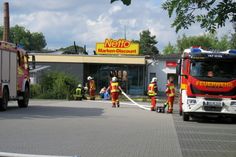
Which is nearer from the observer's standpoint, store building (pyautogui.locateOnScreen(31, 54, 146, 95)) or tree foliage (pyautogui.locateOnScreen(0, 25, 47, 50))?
store building (pyautogui.locateOnScreen(31, 54, 146, 95))

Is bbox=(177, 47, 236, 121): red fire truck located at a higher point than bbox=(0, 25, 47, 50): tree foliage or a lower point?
lower

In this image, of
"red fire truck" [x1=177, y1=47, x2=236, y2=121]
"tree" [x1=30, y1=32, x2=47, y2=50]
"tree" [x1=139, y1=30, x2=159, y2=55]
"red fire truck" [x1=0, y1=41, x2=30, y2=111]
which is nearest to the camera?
"red fire truck" [x1=177, y1=47, x2=236, y2=121]

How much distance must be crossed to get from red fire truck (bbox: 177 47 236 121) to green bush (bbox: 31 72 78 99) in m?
20.3

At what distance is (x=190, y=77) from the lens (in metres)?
21.1

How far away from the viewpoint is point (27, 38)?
13812 cm

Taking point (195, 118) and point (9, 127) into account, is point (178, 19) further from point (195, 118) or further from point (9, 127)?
point (195, 118)

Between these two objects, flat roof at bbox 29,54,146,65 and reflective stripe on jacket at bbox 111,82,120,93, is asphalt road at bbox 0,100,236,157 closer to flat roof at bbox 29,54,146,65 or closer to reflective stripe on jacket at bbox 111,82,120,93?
reflective stripe on jacket at bbox 111,82,120,93

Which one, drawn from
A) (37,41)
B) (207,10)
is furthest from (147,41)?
(207,10)

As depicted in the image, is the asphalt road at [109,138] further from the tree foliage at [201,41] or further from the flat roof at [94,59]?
the tree foliage at [201,41]

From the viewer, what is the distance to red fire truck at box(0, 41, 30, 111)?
2314 cm

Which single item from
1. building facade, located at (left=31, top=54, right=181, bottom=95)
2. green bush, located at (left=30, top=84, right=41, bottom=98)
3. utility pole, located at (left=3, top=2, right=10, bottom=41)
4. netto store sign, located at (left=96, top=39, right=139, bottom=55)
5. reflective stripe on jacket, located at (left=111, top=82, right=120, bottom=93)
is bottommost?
green bush, located at (left=30, top=84, right=41, bottom=98)

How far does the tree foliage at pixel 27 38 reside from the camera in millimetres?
132900

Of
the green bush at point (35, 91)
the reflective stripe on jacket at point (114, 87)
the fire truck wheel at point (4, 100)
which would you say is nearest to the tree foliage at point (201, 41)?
the green bush at point (35, 91)

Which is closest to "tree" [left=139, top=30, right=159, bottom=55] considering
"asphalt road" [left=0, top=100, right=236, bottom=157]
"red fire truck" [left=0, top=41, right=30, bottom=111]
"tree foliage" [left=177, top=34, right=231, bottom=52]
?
"tree foliage" [left=177, top=34, right=231, bottom=52]
